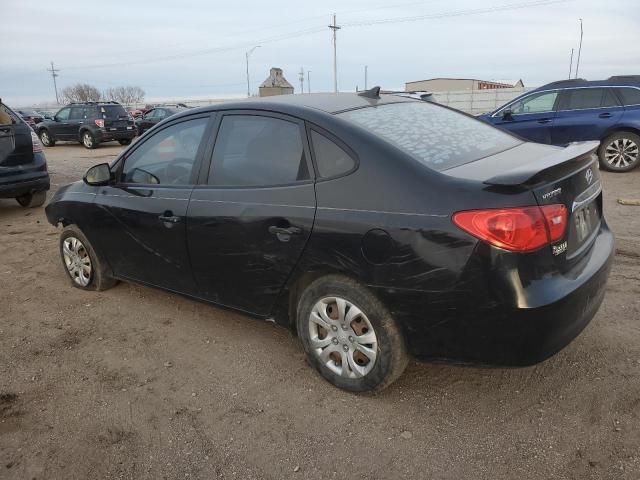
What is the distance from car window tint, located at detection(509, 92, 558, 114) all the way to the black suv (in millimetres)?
15067

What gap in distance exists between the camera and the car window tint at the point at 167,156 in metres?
3.44

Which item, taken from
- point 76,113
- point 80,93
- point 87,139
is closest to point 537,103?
point 87,139

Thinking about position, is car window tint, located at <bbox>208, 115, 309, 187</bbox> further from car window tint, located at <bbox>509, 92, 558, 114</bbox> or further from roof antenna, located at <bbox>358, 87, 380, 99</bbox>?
car window tint, located at <bbox>509, 92, 558, 114</bbox>

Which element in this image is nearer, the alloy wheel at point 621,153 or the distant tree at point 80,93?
the alloy wheel at point 621,153

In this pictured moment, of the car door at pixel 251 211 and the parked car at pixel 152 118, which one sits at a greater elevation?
the parked car at pixel 152 118

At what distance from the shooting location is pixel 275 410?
9.16 feet

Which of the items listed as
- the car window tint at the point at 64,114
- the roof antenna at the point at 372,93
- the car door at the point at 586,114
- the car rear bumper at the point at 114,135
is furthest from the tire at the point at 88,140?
the roof antenna at the point at 372,93

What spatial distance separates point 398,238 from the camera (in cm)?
239

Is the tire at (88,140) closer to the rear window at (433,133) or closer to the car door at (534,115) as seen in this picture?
the car door at (534,115)

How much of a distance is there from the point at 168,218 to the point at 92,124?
18270 millimetres

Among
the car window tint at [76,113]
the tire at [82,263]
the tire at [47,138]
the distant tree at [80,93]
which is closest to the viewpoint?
the tire at [82,263]

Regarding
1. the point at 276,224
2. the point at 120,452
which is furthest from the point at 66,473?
the point at 276,224

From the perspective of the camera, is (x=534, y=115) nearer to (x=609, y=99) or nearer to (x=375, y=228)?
(x=609, y=99)

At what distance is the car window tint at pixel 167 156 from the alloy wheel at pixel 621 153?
889 cm
